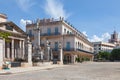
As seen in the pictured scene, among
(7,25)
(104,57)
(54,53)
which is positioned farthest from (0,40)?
(104,57)

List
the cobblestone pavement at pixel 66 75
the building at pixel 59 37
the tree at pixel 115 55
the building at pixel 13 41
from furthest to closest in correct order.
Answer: the tree at pixel 115 55 → the building at pixel 59 37 → the building at pixel 13 41 → the cobblestone pavement at pixel 66 75

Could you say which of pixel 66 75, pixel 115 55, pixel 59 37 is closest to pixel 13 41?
pixel 59 37

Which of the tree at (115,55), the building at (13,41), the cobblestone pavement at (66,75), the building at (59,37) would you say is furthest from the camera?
the tree at (115,55)

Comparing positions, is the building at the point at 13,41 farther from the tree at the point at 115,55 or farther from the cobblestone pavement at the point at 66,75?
the tree at the point at 115,55

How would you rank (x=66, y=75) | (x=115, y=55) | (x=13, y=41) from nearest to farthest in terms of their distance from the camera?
(x=66, y=75) → (x=13, y=41) → (x=115, y=55)

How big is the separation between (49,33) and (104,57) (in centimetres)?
5848

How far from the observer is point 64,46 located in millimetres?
66312

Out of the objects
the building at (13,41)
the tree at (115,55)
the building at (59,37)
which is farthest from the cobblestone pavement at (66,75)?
the tree at (115,55)

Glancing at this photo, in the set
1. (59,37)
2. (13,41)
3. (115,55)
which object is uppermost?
(59,37)

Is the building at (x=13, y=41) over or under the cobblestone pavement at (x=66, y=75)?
over

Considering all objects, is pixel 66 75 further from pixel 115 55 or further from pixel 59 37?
pixel 115 55

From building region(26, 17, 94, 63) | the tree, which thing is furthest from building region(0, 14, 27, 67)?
the tree

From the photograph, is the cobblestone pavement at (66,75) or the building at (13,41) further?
the building at (13,41)

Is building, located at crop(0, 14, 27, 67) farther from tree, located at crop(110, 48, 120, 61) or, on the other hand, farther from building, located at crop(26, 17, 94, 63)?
tree, located at crop(110, 48, 120, 61)
